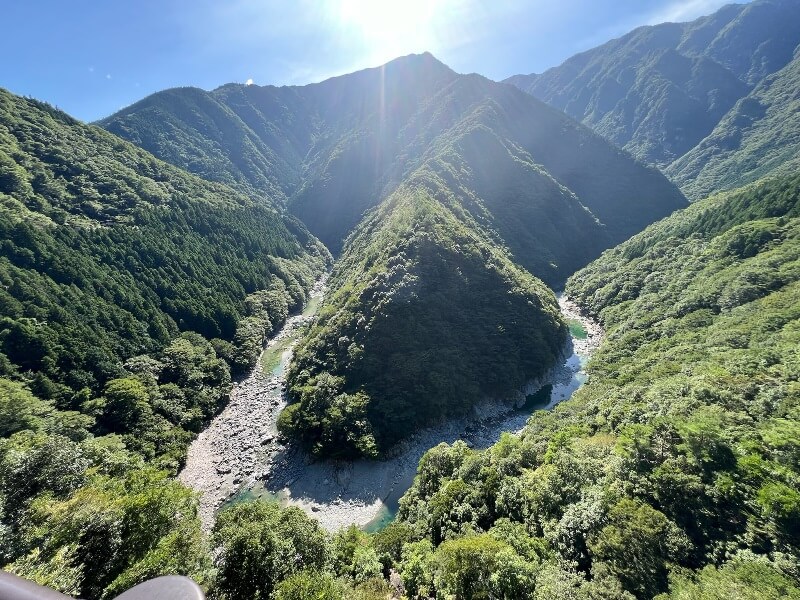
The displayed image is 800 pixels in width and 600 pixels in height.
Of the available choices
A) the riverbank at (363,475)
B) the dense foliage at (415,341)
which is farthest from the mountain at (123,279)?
the dense foliage at (415,341)

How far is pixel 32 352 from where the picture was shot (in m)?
60.9

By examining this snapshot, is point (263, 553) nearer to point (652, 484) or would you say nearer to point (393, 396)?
point (652, 484)

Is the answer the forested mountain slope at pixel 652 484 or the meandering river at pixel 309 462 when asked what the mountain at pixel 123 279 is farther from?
the forested mountain slope at pixel 652 484

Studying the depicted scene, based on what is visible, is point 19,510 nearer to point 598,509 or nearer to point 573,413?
point 598,509

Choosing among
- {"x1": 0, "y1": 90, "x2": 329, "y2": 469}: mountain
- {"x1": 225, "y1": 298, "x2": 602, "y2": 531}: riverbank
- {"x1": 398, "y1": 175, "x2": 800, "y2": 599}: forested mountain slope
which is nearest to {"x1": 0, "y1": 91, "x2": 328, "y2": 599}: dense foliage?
{"x1": 0, "y1": 90, "x2": 329, "y2": 469}: mountain

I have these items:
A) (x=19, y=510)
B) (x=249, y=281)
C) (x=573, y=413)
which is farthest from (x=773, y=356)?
(x=249, y=281)

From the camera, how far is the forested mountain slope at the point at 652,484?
24703mm

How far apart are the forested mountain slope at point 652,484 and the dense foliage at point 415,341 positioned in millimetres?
14918

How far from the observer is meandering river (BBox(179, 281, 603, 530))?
53.6 m

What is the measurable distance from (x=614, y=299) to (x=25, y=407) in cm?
12572

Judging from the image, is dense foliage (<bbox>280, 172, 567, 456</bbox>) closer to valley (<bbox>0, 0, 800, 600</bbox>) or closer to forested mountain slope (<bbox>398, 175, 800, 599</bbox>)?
valley (<bbox>0, 0, 800, 600</bbox>)

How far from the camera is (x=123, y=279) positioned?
88938 mm

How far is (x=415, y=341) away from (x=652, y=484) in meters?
49.4

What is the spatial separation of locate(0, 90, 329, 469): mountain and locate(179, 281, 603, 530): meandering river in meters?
5.25
